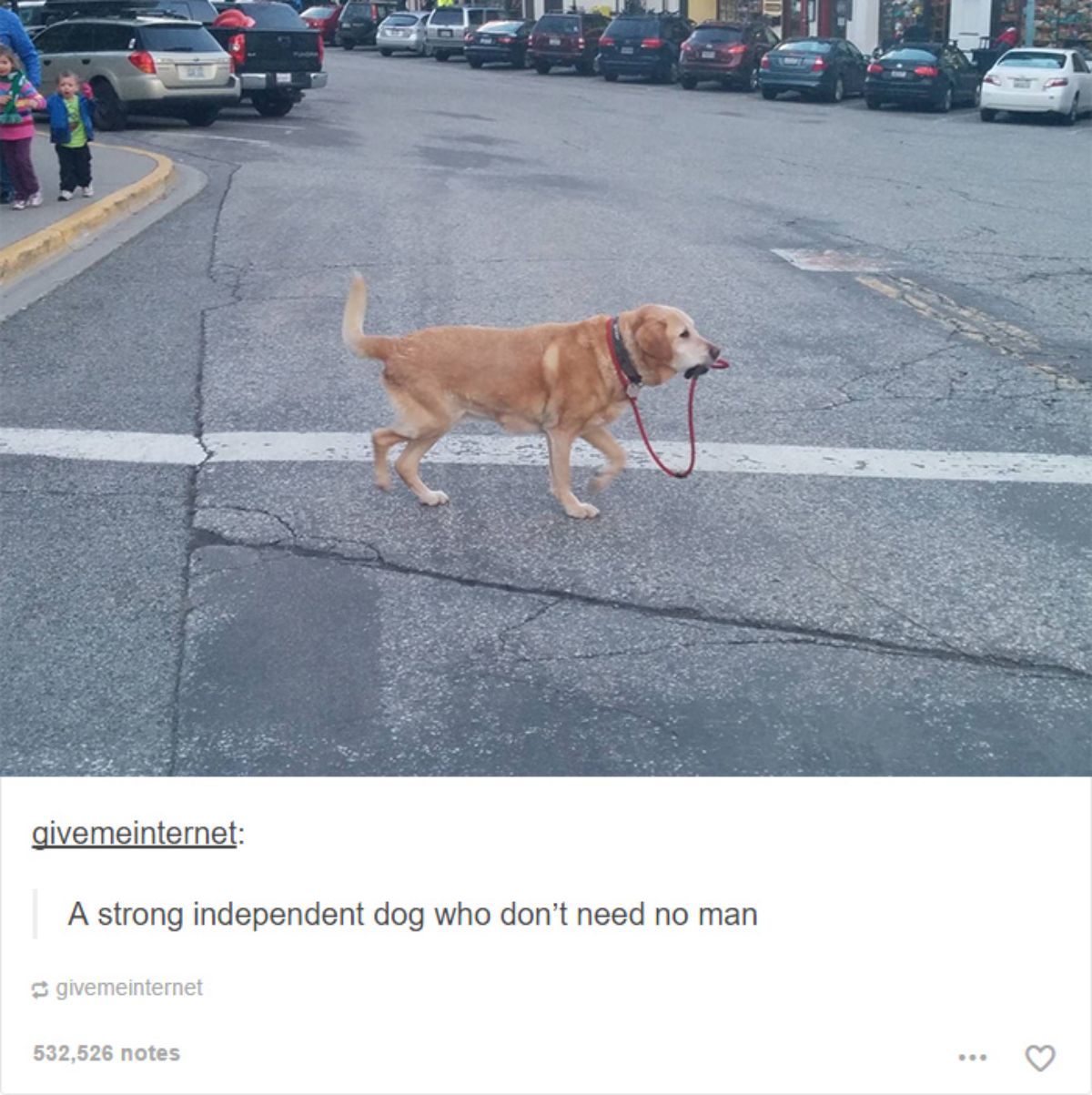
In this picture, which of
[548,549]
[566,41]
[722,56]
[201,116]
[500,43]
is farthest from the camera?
[500,43]

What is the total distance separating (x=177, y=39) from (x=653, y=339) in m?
16.7

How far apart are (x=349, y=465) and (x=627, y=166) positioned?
13.1 meters

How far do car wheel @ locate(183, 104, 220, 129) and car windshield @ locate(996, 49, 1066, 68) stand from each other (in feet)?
50.7

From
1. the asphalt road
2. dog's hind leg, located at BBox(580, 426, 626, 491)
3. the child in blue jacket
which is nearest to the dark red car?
the child in blue jacket

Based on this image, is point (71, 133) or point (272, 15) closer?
point (71, 133)

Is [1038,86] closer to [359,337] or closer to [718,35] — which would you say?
[718,35]

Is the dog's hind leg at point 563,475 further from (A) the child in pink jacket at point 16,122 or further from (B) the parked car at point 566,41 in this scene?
(B) the parked car at point 566,41

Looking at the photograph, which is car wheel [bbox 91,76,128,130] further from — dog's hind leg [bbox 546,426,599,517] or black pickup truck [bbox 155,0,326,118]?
dog's hind leg [bbox 546,426,599,517]

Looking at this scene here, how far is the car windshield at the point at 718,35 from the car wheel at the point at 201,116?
1674 centimetres

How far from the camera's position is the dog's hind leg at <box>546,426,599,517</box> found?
636cm

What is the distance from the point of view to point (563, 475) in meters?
6.45

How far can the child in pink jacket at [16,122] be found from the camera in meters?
12.8

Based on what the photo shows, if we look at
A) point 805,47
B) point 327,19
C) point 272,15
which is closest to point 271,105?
point 272,15

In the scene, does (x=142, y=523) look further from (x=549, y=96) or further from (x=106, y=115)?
(x=549, y=96)
